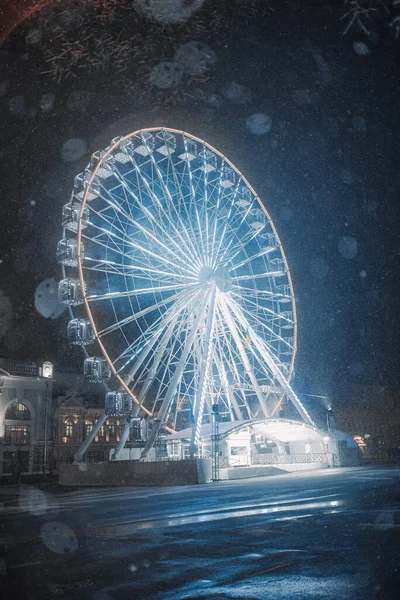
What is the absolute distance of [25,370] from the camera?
6106cm

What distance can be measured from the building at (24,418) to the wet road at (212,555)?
47.0 meters

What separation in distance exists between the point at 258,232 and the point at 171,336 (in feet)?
29.3

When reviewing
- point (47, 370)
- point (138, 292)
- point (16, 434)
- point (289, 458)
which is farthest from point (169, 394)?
point (47, 370)

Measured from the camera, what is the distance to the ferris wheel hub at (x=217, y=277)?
3262cm

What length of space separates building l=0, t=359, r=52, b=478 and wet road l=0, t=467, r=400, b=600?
154 ft

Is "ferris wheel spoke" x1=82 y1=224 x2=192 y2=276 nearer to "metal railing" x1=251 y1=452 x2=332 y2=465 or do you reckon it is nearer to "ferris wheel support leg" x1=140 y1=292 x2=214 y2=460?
"ferris wheel support leg" x1=140 y1=292 x2=214 y2=460

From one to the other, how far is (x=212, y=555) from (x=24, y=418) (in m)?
55.3

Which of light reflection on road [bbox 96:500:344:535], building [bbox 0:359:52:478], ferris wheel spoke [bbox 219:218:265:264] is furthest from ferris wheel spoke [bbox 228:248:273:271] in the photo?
building [bbox 0:359:52:478]

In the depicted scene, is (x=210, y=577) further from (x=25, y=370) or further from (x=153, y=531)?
(x=25, y=370)

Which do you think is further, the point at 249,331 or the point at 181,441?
the point at 181,441

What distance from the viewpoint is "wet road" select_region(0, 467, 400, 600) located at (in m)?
5.23

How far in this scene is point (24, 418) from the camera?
58281 mm

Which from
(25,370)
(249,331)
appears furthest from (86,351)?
(25,370)

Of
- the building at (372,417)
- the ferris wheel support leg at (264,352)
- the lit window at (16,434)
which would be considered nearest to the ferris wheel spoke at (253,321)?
the ferris wheel support leg at (264,352)
